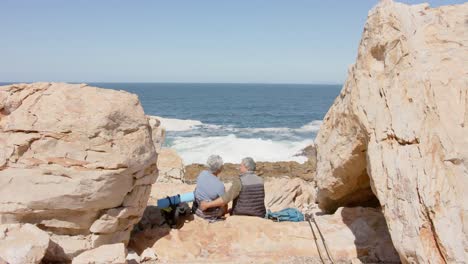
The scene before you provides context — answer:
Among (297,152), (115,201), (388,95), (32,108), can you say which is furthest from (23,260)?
(297,152)

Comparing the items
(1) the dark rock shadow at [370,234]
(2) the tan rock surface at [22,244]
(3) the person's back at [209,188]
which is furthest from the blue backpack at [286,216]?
(2) the tan rock surface at [22,244]

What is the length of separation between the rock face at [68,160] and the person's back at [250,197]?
2.12 meters

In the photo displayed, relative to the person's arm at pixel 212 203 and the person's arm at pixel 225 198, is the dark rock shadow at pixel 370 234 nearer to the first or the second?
the person's arm at pixel 225 198

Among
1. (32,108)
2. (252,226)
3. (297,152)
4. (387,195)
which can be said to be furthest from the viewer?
(297,152)

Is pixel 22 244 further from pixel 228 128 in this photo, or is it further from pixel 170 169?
pixel 228 128

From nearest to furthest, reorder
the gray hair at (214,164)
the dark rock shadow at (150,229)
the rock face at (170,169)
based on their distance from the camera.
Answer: the dark rock shadow at (150,229)
the gray hair at (214,164)
the rock face at (170,169)

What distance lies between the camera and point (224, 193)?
728cm

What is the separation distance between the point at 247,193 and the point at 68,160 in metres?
Result: 3.12

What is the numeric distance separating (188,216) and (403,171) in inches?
153

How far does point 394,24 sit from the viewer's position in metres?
5.87

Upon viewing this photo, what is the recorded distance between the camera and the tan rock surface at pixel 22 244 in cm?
455

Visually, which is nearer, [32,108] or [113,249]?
[113,249]

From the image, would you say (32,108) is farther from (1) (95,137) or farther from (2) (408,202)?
(2) (408,202)

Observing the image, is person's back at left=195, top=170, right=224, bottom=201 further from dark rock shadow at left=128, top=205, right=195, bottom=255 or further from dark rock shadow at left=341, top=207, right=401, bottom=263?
dark rock shadow at left=341, top=207, right=401, bottom=263
